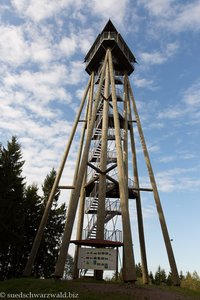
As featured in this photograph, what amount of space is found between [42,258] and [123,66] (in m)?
19.5

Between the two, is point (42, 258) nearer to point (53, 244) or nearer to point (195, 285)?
point (53, 244)

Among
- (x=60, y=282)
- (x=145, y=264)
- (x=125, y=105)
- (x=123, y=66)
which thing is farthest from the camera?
(x=123, y=66)

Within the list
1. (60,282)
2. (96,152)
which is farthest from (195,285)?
(60,282)

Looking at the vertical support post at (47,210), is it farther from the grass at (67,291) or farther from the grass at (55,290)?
the grass at (67,291)

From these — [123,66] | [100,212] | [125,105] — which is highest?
[123,66]

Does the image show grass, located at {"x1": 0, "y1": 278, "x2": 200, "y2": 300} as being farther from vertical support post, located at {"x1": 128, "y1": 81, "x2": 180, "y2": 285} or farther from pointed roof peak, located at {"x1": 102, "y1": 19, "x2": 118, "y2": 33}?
pointed roof peak, located at {"x1": 102, "y1": 19, "x2": 118, "y2": 33}

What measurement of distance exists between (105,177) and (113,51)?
10976 millimetres

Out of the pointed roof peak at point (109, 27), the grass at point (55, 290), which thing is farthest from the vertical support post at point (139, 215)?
the grass at point (55, 290)

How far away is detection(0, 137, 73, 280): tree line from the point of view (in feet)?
75.9

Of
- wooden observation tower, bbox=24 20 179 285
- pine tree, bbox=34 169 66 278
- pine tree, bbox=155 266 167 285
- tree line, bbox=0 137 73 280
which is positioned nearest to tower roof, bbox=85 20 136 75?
wooden observation tower, bbox=24 20 179 285

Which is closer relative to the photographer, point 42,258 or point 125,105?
point 125,105

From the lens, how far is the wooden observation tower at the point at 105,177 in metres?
15.0

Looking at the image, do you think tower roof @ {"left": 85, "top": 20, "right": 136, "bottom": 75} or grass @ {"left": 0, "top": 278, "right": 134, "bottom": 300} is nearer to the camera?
grass @ {"left": 0, "top": 278, "right": 134, "bottom": 300}

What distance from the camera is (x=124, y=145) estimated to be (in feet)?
74.2
